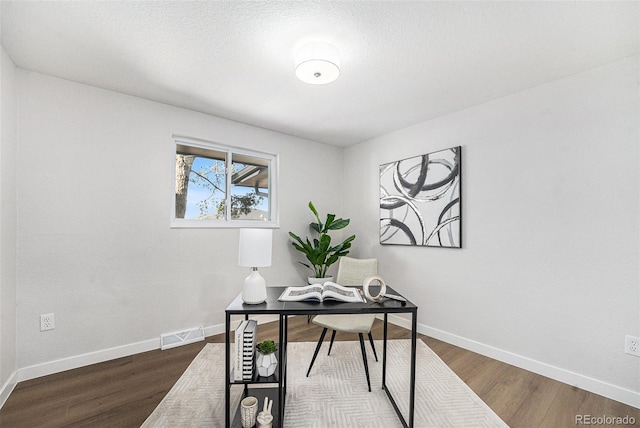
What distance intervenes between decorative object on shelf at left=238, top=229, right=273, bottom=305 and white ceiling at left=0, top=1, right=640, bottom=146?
1225 millimetres

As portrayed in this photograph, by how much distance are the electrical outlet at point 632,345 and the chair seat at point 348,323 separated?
1.65 metres

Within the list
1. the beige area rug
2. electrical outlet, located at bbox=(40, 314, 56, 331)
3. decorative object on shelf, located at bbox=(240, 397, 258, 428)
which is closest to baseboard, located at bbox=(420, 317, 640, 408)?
the beige area rug

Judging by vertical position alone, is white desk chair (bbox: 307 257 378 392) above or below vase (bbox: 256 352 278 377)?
above

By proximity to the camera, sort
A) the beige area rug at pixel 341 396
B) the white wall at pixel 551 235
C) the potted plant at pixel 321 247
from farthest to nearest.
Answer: the potted plant at pixel 321 247, the white wall at pixel 551 235, the beige area rug at pixel 341 396

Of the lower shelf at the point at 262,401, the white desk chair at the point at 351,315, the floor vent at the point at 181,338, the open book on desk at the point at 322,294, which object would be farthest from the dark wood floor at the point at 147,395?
the open book on desk at the point at 322,294

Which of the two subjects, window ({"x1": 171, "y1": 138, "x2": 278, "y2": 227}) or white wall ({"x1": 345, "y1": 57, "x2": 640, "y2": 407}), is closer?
white wall ({"x1": 345, "y1": 57, "x2": 640, "y2": 407})

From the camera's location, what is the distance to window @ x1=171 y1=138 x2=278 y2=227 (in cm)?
303

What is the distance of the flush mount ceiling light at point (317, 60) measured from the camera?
72.9 inches

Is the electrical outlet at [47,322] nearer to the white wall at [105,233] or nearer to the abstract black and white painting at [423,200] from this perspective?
the white wall at [105,233]

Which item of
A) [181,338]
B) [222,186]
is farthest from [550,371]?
[222,186]

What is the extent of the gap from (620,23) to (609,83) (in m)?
0.53

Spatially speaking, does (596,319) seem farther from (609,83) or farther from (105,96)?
(105,96)

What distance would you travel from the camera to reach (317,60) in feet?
6.09

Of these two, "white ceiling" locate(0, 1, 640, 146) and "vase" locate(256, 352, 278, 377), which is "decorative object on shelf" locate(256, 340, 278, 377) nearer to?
"vase" locate(256, 352, 278, 377)
